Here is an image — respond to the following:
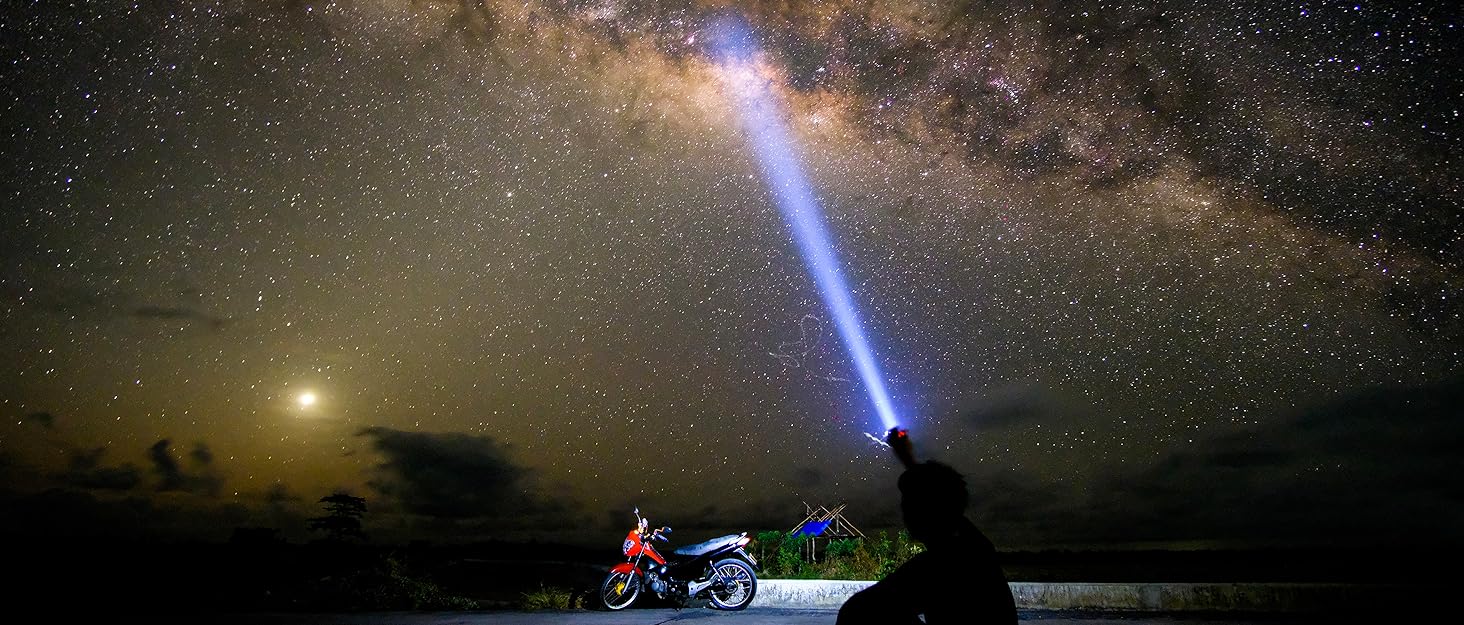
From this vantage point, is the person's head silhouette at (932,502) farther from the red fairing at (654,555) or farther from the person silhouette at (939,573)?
the red fairing at (654,555)

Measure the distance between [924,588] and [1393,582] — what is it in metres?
11.0

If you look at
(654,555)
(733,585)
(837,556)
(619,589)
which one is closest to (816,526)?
(837,556)

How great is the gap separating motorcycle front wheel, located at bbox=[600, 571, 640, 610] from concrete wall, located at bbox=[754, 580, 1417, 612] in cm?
315

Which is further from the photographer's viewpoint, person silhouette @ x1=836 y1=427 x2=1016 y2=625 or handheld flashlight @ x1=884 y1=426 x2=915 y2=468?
handheld flashlight @ x1=884 y1=426 x2=915 y2=468

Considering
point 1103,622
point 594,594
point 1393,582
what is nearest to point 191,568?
point 594,594

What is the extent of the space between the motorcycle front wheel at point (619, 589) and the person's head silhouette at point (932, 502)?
10.4 metres

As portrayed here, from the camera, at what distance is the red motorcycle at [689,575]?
37.1 ft

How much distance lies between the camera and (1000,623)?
1.77 m

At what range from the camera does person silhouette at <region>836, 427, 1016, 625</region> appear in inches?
66.7

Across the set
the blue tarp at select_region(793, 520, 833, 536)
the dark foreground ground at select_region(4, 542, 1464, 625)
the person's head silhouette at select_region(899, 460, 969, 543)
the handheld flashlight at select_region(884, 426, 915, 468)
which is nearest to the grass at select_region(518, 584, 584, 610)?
the dark foreground ground at select_region(4, 542, 1464, 625)

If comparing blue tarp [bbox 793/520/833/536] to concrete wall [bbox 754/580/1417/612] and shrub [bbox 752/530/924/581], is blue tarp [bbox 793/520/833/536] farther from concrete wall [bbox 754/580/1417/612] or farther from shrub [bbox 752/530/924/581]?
concrete wall [bbox 754/580/1417/612]

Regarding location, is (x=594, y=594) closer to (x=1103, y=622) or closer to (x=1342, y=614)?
(x=1103, y=622)

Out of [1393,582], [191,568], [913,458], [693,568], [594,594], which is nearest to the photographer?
[913,458]

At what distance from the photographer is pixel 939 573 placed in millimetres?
1771
